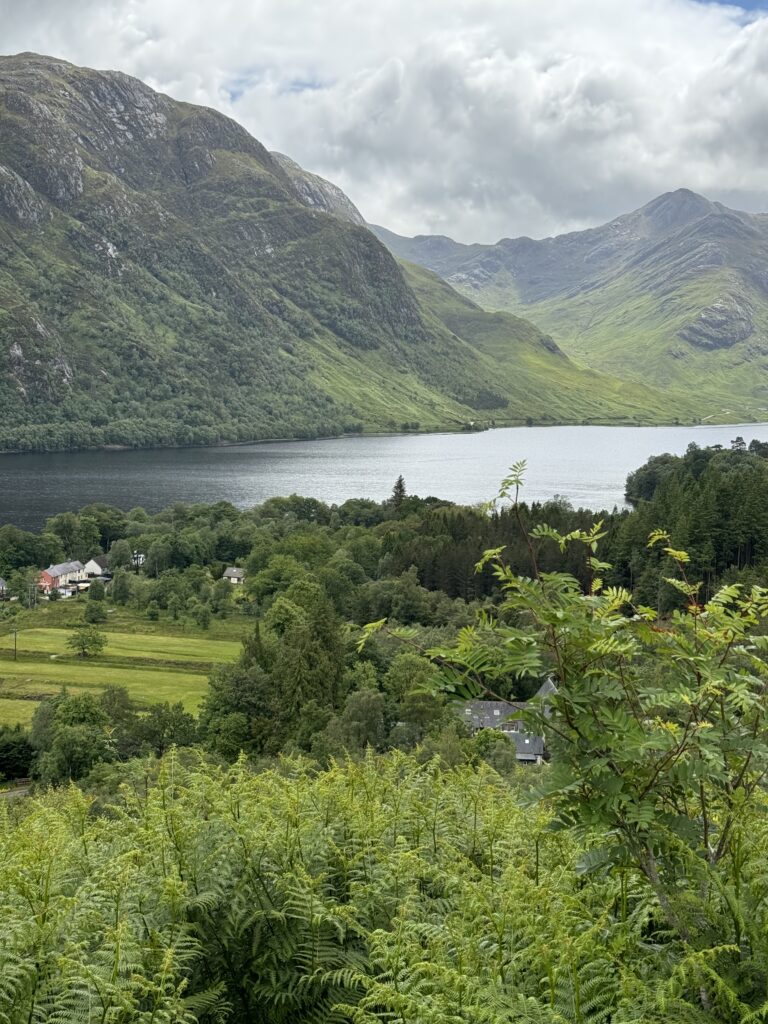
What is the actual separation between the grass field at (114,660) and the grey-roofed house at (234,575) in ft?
46.8

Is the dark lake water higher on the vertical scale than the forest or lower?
lower

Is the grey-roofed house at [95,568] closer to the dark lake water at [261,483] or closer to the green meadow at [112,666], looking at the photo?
the dark lake water at [261,483]

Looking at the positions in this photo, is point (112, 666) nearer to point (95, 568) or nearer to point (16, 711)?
point (16, 711)

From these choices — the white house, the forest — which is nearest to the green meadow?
the white house

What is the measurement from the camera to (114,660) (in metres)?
68.7

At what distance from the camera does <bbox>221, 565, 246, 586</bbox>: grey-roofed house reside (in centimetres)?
9799

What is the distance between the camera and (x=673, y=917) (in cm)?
484

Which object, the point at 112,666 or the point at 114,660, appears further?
the point at 114,660

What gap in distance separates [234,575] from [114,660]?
31.0 m

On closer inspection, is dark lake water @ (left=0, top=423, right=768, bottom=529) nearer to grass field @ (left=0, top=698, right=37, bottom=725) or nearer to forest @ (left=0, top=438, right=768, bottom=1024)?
grass field @ (left=0, top=698, right=37, bottom=725)

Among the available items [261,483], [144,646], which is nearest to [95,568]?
[144,646]

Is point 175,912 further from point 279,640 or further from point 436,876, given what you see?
point 279,640

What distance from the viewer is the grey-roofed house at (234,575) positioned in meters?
98.0

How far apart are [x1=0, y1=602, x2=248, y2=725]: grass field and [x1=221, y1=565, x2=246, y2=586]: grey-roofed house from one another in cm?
1427
